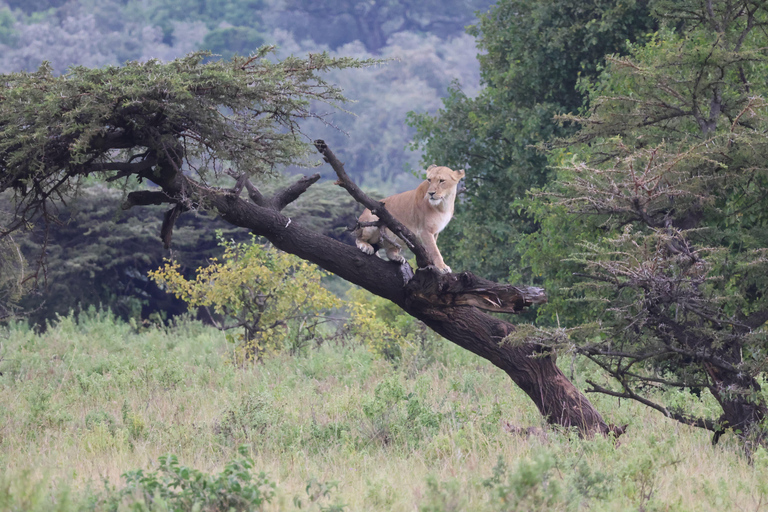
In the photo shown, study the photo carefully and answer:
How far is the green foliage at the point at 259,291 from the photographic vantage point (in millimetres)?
12000

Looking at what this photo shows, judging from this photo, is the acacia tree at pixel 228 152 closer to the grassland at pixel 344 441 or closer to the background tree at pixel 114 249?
the grassland at pixel 344 441

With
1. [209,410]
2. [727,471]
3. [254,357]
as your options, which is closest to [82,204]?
[254,357]

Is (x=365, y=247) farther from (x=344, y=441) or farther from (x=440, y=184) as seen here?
(x=344, y=441)

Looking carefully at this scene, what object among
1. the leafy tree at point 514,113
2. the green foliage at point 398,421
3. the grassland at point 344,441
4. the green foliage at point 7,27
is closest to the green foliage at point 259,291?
the grassland at point 344,441

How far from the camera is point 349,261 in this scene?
256 inches

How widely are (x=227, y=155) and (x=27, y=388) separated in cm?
519

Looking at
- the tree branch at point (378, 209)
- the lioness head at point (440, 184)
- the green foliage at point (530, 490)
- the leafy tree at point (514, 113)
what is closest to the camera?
the green foliage at point (530, 490)

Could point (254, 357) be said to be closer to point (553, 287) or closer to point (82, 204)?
point (553, 287)

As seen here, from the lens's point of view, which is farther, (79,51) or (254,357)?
(79,51)

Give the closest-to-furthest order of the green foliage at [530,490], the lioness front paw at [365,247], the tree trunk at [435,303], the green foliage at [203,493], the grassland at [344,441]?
the green foliage at [530,490] → the green foliage at [203,493] → the grassland at [344,441] → the tree trunk at [435,303] → the lioness front paw at [365,247]

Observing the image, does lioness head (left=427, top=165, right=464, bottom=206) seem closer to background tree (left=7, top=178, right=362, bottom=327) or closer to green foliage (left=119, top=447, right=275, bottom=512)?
green foliage (left=119, top=447, right=275, bottom=512)

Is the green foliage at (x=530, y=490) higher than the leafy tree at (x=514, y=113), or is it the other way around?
the leafy tree at (x=514, y=113)

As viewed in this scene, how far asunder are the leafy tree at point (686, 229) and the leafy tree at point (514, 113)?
20.8ft

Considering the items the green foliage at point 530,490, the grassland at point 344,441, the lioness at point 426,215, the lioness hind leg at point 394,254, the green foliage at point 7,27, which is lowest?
the green foliage at point 530,490
